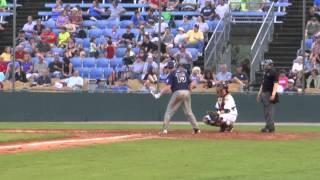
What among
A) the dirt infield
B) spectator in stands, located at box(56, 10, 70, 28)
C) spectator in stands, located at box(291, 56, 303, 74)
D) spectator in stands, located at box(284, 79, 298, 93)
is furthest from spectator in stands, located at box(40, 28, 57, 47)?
the dirt infield

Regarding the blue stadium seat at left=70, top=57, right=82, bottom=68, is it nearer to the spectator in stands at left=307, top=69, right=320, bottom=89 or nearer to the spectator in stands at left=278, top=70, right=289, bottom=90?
the spectator in stands at left=278, top=70, right=289, bottom=90

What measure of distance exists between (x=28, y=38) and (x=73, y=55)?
2715 millimetres

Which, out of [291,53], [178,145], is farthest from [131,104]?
[178,145]

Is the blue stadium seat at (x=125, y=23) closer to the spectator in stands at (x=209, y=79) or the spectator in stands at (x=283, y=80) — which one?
the spectator in stands at (x=209, y=79)

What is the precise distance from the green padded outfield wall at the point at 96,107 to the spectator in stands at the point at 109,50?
2131 mm

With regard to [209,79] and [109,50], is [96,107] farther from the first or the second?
[209,79]

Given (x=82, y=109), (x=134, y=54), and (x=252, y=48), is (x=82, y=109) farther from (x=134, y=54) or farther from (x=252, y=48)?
(x=252, y=48)

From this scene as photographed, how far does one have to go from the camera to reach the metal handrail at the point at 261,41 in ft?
83.7

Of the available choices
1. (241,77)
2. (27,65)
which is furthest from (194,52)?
(27,65)

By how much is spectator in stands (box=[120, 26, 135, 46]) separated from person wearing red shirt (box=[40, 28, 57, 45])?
290 centimetres

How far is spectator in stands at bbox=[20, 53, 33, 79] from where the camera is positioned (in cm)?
2670

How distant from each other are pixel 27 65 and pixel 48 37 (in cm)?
304

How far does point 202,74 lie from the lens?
84.7 ft

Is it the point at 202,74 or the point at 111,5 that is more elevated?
the point at 111,5
